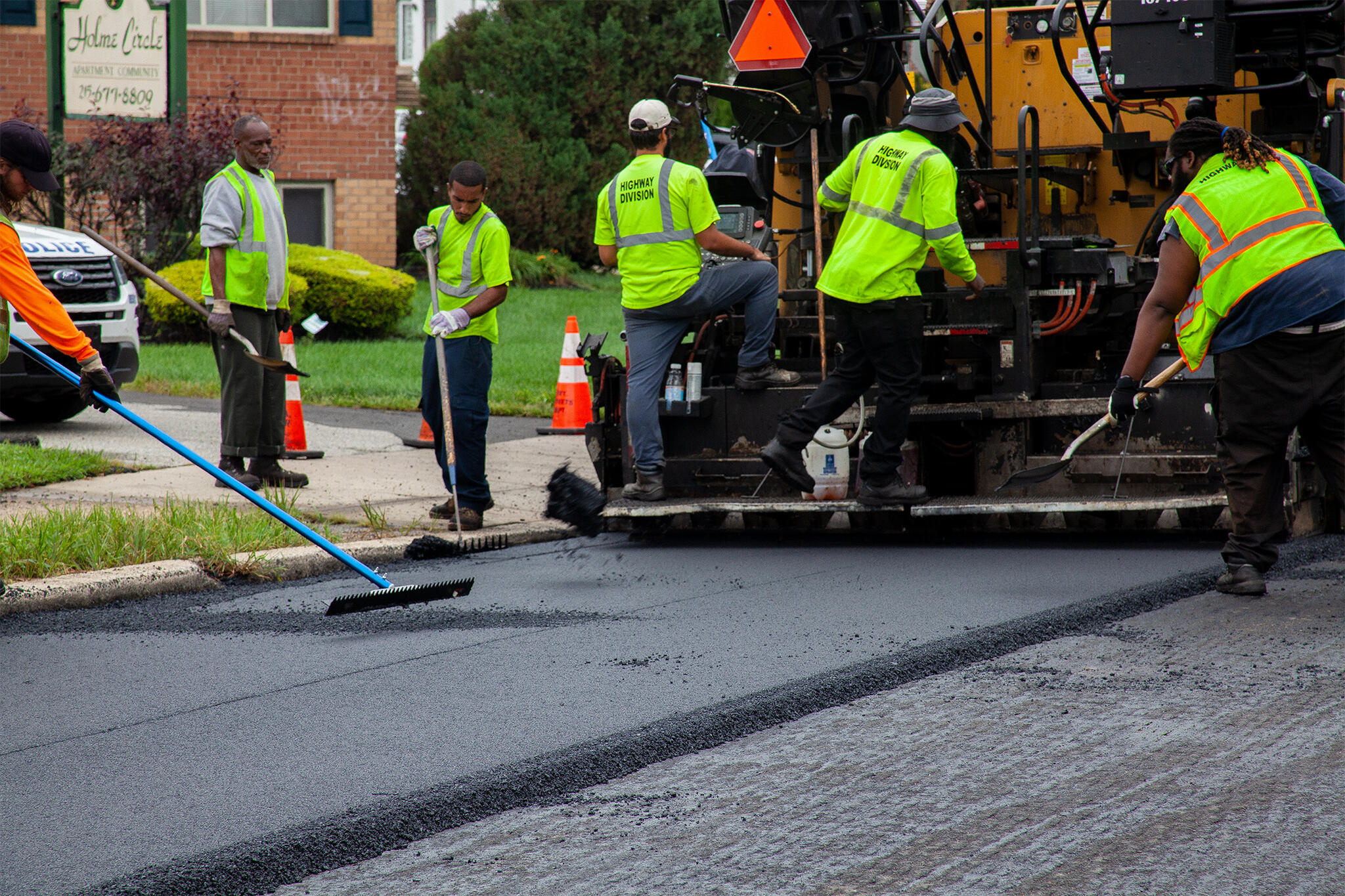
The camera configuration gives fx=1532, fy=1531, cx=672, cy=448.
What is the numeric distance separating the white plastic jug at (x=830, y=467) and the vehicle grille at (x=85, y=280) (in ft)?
18.4

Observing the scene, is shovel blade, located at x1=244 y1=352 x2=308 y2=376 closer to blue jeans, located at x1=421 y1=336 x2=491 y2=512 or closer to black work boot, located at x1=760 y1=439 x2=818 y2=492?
blue jeans, located at x1=421 y1=336 x2=491 y2=512

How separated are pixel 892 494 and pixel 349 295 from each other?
11600 mm

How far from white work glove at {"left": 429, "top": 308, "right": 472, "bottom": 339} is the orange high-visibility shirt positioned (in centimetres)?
191

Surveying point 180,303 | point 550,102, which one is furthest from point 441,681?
point 550,102

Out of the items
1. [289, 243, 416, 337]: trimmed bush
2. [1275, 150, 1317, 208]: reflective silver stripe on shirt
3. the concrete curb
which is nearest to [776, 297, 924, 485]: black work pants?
the concrete curb

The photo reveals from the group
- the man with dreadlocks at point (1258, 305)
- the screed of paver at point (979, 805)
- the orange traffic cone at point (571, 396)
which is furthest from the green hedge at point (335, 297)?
the screed of paver at point (979, 805)

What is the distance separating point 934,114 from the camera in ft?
22.2

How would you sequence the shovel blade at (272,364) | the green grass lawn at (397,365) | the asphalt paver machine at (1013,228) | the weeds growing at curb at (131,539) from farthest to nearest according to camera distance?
the green grass lawn at (397,365), the shovel blade at (272,364), the asphalt paver machine at (1013,228), the weeds growing at curb at (131,539)

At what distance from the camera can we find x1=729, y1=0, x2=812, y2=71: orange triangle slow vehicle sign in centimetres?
728

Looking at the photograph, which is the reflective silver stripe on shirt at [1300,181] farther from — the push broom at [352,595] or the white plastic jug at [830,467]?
the push broom at [352,595]

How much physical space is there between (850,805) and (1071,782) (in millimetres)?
533

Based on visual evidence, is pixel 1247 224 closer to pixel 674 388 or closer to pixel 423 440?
pixel 674 388

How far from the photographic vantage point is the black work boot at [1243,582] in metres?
5.47

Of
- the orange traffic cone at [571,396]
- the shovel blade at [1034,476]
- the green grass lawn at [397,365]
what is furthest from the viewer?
the green grass lawn at [397,365]
